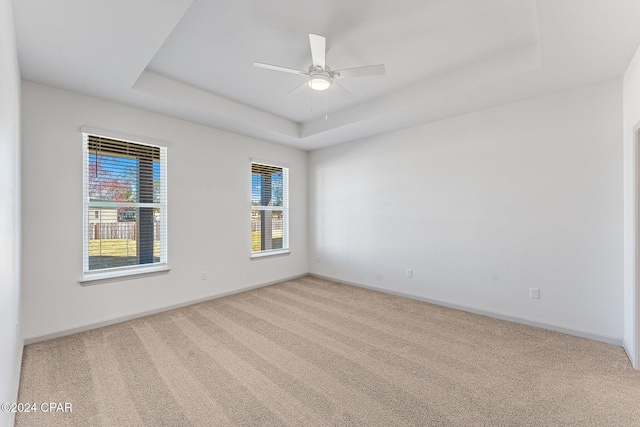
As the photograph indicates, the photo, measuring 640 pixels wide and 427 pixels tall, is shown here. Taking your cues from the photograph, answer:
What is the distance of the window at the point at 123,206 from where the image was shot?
3.30m

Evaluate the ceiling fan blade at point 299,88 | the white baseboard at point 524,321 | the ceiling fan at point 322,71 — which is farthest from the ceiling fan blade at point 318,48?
the white baseboard at point 524,321

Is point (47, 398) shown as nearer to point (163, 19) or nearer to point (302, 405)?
point (302, 405)

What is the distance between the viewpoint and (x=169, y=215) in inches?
153

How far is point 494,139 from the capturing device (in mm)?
3584

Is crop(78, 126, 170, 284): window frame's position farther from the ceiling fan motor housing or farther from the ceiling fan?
the ceiling fan motor housing

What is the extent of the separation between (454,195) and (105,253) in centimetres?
467

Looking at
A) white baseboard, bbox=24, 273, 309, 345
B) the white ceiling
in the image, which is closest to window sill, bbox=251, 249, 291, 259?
white baseboard, bbox=24, 273, 309, 345

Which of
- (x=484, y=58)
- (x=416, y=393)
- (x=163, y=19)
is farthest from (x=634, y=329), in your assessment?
(x=163, y=19)

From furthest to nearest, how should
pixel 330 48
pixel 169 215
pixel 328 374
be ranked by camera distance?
pixel 169 215, pixel 330 48, pixel 328 374

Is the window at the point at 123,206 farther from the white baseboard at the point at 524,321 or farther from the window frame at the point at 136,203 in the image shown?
the white baseboard at the point at 524,321

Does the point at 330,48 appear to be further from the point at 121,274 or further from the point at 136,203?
the point at 121,274

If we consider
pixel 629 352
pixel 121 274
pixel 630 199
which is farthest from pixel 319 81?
pixel 629 352

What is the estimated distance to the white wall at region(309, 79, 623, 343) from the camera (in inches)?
114

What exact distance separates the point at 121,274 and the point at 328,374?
284 cm
